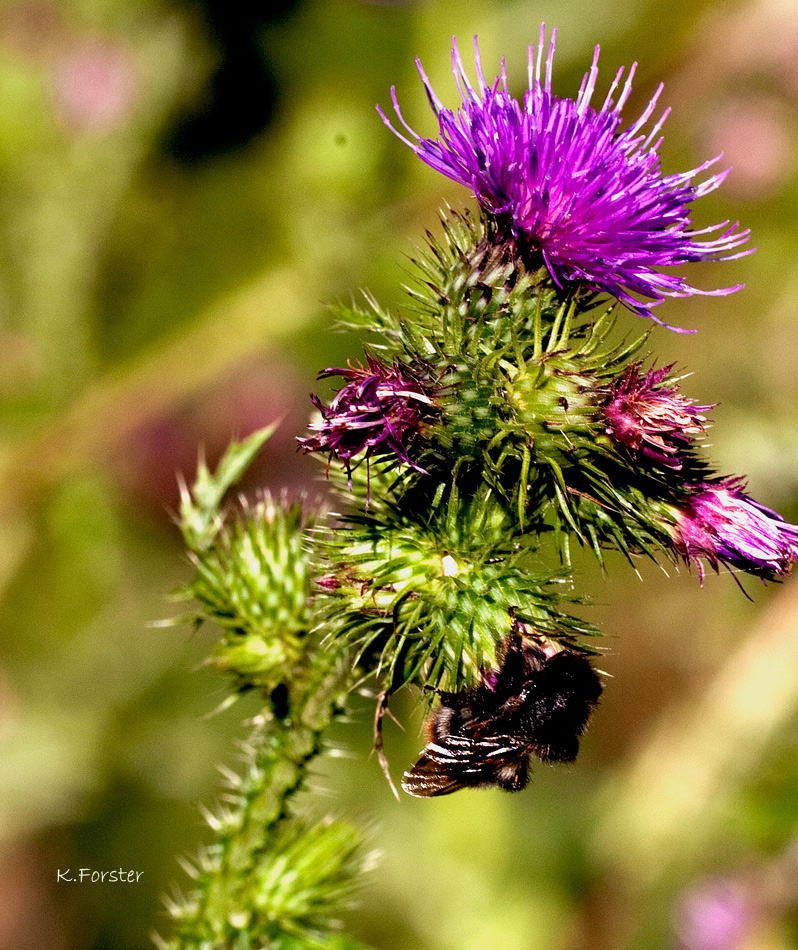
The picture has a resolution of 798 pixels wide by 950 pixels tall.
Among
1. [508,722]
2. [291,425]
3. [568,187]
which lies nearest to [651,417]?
[568,187]

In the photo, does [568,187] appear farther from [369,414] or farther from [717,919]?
[717,919]

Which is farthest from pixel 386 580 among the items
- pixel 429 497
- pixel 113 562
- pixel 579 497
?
pixel 113 562

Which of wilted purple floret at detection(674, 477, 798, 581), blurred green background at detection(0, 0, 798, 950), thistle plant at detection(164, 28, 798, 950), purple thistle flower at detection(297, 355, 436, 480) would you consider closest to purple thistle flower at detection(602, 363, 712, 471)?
thistle plant at detection(164, 28, 798, 950)

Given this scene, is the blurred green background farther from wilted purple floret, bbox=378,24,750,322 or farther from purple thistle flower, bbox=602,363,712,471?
purple thistle flower, bbox=602,363,712,471

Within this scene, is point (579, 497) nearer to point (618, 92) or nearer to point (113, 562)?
point (113, 562)

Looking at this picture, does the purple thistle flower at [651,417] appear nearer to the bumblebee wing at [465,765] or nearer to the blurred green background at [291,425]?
the bumblebee wing at [465,765]

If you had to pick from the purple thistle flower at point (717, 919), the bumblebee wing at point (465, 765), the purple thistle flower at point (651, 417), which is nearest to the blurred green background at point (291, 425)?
the purple thistle flower at point (717, 919)

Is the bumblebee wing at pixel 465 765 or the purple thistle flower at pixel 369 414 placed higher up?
the purple thistle flower at pixel 369 414
